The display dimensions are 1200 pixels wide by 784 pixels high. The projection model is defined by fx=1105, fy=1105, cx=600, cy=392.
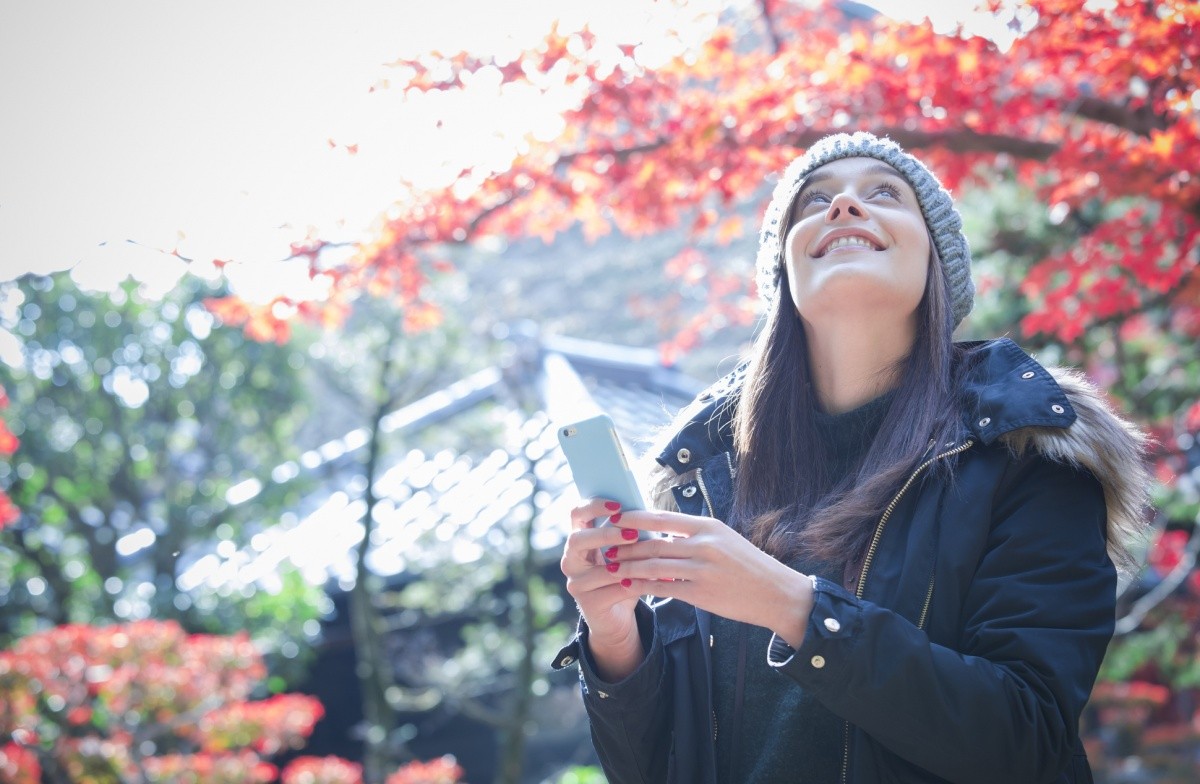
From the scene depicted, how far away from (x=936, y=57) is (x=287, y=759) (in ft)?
21.6

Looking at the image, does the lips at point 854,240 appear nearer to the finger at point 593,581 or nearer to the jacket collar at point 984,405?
the jacket collar at point 984,405

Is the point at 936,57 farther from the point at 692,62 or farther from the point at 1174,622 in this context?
the point at 1174,622

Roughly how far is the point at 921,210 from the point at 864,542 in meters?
0.70

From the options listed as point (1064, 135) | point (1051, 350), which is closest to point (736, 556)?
point (1064, 135)

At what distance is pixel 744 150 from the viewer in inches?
169

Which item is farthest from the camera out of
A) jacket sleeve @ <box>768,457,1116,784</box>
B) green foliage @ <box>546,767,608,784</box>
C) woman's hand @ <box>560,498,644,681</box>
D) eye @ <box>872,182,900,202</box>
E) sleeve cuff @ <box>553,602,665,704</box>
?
green foliage @ <box>546,767,608,784</box>

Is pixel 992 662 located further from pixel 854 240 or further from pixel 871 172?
pixel 871 172

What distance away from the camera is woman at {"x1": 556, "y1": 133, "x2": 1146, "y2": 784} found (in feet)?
4.68

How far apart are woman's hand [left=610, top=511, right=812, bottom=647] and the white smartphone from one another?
0.05m

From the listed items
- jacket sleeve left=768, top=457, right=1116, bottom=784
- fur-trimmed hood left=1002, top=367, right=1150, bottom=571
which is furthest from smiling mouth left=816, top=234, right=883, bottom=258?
jacket sleeve left=768, top=457, right=1116, bottom=784

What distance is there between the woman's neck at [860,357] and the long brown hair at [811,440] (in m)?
0.02

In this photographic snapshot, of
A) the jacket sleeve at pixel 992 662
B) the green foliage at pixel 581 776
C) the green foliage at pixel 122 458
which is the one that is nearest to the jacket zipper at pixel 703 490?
the jacket sleeve at pixel 992 662

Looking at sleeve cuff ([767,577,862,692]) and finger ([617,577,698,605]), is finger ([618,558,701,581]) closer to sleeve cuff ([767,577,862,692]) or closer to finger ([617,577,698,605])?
finger ([617,577,698,605])

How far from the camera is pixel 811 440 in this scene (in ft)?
6.15
